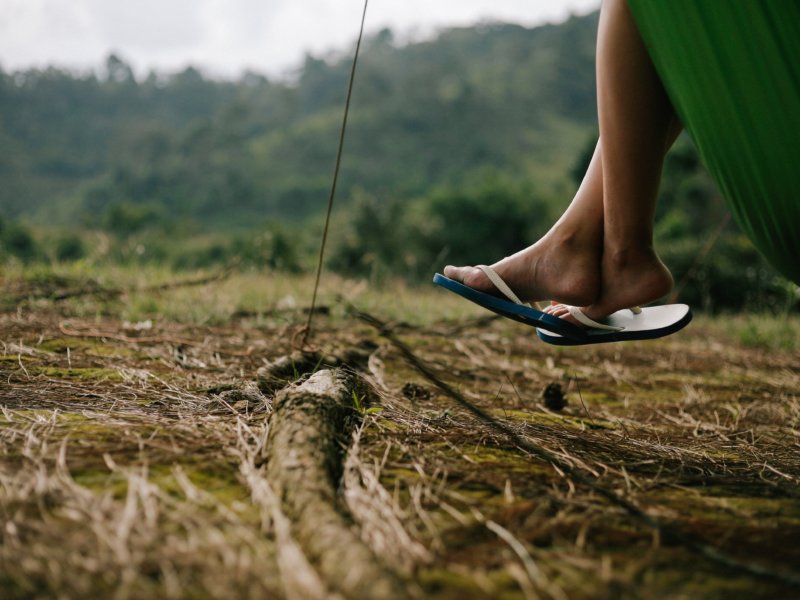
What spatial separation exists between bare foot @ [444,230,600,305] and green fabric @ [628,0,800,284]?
0.36 meters

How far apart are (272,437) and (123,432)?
25 centimetres

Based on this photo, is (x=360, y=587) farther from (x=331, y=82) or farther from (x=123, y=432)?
(x=331, y=82)

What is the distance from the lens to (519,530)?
0.64m

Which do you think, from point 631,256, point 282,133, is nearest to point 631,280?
point 631,256

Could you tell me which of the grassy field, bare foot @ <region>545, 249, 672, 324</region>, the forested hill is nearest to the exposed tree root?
the grassy field

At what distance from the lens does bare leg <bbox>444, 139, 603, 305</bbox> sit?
124 cm

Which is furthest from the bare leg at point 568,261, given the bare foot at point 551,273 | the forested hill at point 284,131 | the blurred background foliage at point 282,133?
the forested hill at point 284,131

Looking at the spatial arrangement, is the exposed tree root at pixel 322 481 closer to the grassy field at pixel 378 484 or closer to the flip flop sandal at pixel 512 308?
the grassy field at pixel 378 484

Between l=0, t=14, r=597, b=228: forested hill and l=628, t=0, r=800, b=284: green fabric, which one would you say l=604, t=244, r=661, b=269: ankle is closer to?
l=628, t=0, r=800, b=284: green fabric

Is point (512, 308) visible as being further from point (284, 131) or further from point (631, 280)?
point (284, 131)

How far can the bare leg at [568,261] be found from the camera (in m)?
1.24

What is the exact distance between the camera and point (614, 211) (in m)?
1.11

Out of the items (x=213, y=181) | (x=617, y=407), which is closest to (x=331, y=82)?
(x=213, y=181)

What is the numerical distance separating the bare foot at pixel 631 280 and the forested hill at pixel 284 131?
2066 inches
